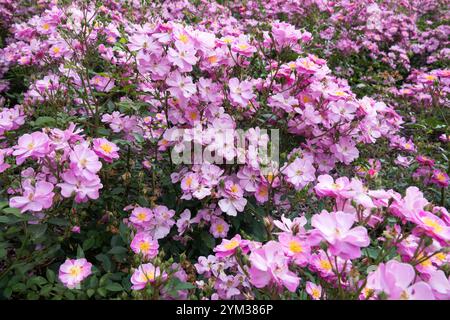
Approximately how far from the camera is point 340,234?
46.4 inches

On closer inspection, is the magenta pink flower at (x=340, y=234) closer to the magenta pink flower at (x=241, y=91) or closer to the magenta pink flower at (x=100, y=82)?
the magenta pink flower at (x=241, y=91)

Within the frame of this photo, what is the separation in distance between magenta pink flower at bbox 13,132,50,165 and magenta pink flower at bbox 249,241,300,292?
86cm

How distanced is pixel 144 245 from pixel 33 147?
551 mm

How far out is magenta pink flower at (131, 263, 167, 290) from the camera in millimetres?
1386

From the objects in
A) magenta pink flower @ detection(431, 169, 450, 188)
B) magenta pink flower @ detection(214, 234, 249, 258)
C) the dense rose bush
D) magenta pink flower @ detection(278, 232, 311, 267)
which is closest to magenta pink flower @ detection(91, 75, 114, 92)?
the dense rose bush

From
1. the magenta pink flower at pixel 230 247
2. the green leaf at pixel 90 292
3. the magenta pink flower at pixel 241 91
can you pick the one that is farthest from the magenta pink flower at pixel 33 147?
the magenta pink flower at pixel 241 91

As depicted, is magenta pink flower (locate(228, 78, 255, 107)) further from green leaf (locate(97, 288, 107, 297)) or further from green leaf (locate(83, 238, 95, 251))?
green leaf (locate(97, 288, 107, 297))

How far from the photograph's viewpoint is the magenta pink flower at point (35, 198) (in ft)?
4.96

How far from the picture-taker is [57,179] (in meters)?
1.65

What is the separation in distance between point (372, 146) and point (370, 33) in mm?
2336

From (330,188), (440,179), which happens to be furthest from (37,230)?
(440,179)

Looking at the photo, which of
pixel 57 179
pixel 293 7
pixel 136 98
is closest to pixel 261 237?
pixel 57 179
